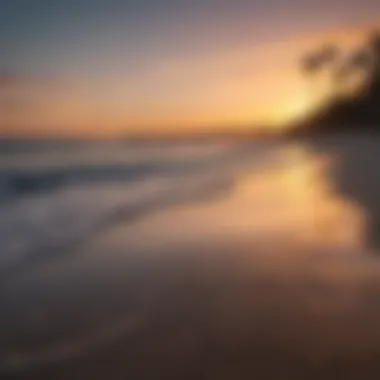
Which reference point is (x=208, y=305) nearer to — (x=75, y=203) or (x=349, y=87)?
(x=75, y=203)

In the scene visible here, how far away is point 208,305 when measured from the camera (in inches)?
70.4

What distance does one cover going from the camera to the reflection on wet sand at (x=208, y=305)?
1311mm

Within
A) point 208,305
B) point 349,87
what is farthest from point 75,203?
point 349,87

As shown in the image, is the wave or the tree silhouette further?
the tree silhouette

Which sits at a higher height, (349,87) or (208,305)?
(349,87)

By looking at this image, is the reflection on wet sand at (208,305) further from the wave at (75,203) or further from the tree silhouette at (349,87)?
the tree silhouette at (349,87)

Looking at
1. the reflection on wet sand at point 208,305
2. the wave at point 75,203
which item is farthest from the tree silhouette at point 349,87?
the reflection on wet sand at point 208,305

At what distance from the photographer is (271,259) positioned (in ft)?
8.04

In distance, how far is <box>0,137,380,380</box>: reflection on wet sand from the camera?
4.30 feet

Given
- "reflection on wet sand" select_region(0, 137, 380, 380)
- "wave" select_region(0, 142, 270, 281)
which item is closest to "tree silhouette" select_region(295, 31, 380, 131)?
"wave" select_region(0, 142, 270, 281)

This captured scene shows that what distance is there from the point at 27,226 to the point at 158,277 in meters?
1.83

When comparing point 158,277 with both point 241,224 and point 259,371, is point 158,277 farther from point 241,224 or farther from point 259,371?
point 241,224

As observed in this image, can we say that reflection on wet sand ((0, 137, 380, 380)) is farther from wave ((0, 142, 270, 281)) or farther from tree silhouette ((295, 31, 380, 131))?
tree silhouette ((295, 31, 380, 131))

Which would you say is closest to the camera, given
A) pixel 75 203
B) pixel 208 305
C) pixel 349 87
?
pixel 208 305
